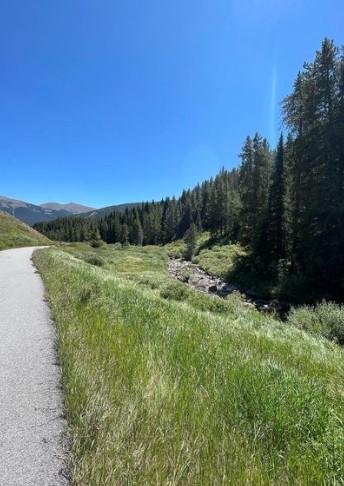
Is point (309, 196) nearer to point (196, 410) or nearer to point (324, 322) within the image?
point (324, 322)

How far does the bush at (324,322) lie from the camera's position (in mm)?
8859

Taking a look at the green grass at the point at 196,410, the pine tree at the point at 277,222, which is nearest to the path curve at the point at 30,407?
the green grass at the point at 196,410

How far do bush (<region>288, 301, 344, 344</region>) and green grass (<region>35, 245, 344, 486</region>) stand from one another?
418cm

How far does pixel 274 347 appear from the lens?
527cm

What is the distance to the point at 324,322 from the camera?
9.35 meters

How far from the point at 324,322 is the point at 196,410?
8.03 m

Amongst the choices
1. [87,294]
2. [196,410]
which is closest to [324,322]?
[87,294]

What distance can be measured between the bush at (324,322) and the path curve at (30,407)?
763cm

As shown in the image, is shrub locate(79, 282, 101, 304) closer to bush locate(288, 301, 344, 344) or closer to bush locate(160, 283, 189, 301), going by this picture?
bush locate(160, 283, 189, 301)

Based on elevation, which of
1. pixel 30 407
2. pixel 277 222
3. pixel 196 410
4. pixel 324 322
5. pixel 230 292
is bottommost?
pixel 230 292

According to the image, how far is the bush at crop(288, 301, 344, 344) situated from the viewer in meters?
8.86

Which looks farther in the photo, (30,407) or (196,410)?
(30,407)

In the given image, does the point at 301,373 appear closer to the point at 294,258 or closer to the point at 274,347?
the point at 274,347

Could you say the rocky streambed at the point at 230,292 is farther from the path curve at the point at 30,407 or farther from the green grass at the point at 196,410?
the path curve at the point at 30,407
